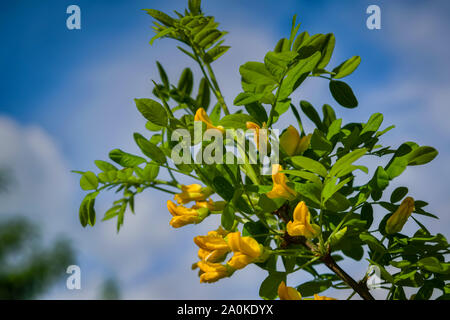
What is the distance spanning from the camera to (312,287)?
416 millimetres

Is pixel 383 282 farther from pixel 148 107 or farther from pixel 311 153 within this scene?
pixel 148 107

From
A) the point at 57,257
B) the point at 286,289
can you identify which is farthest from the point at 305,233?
the point at 57,257

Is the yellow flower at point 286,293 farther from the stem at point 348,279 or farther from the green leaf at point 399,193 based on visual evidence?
the green leaf at point 399,193

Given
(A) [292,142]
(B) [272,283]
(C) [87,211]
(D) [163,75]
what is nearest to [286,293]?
(B) [272,283]

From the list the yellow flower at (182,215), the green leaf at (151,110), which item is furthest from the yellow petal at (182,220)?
the green leaf at (151,110)

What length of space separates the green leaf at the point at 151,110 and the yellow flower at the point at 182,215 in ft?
0.30

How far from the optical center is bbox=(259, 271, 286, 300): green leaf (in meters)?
0.39

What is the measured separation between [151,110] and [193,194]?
4.5 inches

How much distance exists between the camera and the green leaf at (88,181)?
18.3 inches

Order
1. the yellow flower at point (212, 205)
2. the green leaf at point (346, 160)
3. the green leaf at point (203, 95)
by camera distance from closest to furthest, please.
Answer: the green leaf at point (346, 160), the yellow flower at point (212, 205), the green leaf at point (203, 95)

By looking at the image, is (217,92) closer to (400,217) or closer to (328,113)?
(328,113)

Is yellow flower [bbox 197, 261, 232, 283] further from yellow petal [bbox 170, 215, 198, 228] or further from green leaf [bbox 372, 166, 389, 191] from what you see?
green leaf [bbox 372, 166, 389, 191]

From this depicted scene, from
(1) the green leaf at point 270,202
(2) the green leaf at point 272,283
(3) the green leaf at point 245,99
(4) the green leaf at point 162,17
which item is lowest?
(2) the green leaf at point 272,283

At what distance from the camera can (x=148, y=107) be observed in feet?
1.24
